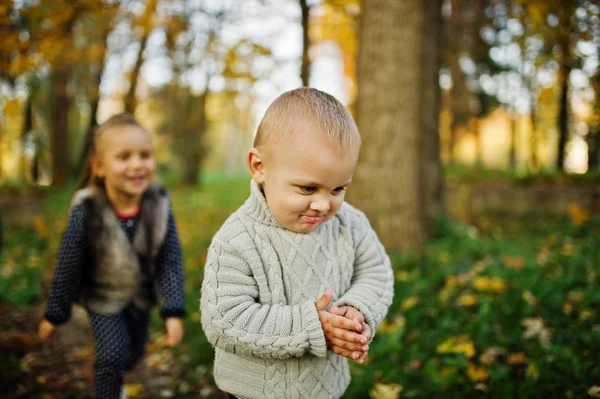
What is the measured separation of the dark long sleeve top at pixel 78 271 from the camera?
8.08ft

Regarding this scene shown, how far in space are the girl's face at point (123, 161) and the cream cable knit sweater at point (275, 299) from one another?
1128mm

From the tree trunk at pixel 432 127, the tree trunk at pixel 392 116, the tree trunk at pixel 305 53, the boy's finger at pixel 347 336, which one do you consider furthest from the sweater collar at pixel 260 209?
the tree trunk at pixel 305 53

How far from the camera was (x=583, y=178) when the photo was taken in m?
9.07

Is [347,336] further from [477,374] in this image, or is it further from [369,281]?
[477,374]

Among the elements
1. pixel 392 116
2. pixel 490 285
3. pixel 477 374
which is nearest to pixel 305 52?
pixel 392 116

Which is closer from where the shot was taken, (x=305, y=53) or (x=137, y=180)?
(x=137, y=180)

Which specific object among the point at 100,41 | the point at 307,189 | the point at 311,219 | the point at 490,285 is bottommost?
the point at 490,285

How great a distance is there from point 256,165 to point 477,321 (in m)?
2.64

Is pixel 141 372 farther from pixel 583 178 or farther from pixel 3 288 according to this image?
pixel 583 178

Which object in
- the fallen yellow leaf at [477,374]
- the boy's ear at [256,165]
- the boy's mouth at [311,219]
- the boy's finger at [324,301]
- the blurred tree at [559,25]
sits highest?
the blurred tree at [559,25]

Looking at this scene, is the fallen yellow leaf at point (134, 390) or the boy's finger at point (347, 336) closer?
the boy's finger at point (347, 336)

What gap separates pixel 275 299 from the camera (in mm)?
1651

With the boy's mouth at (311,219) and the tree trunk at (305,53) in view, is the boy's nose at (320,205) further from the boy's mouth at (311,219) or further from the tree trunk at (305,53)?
the tree trunk at (305,53)

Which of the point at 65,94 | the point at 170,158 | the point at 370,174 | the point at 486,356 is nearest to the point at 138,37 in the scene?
the point at 65,94
